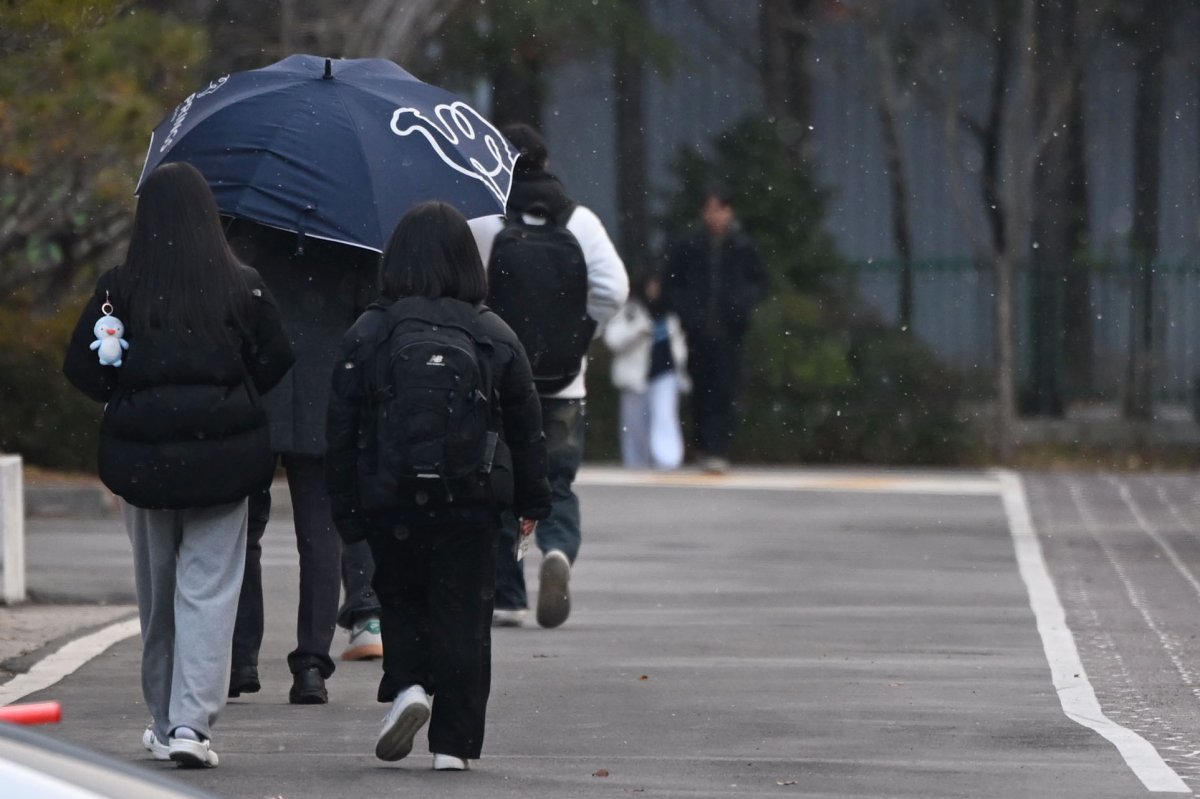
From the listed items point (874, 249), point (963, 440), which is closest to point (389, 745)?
point (963, 440)

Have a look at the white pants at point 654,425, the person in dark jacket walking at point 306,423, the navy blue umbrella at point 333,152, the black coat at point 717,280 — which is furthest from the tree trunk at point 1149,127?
the person in dark jacket walking at point 306,423

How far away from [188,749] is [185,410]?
90 cm

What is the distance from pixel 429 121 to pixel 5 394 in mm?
8316

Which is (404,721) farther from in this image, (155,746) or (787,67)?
(787,67)

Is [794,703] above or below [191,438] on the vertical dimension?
below

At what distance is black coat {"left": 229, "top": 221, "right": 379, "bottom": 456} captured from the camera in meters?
7.79

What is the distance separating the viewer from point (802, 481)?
17.0 m

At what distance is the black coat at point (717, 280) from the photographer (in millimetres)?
17609

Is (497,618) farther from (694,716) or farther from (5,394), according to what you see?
(5,394)

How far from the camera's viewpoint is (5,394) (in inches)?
607

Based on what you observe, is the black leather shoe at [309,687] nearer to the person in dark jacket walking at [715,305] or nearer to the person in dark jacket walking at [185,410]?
the person in dark jacket walking at [185,410]

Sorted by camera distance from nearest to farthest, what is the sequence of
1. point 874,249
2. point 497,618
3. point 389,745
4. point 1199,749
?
point 389,745, point 1199,749, point 497,618, point 874,249

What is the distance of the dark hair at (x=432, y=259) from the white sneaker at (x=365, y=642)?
232 cm

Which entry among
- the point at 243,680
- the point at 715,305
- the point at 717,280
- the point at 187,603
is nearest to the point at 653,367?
the point at 715,305
